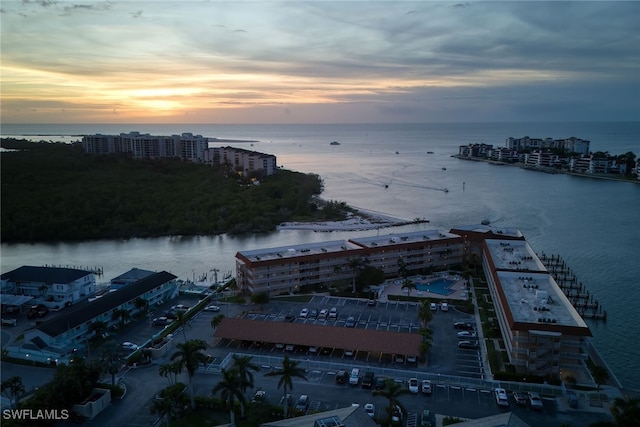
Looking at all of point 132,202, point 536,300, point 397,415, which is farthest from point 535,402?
point 132,202

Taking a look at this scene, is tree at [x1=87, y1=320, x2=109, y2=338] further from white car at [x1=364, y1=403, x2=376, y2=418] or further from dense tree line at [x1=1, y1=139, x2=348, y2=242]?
dense tree line at [x1=1, y1=139, x2=348, y2=242]

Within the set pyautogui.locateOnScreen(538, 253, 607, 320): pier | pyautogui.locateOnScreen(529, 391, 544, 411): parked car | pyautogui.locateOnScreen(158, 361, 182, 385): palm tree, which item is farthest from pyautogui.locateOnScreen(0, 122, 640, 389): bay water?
pyautogui.locateOnScreen(158, 361, 182, 385): palm tree

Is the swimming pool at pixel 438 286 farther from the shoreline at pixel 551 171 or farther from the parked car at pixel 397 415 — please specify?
the shoreline at pixel 551 171

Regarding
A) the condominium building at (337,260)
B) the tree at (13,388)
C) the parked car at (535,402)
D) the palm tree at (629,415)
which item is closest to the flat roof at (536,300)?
the parked car at (535,402)

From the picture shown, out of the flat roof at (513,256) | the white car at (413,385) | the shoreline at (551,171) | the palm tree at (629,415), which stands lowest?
the white car at (413,385)

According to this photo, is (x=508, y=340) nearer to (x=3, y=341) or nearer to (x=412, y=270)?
(x=412, y=270)

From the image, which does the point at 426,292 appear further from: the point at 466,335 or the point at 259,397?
the point at 259,397
